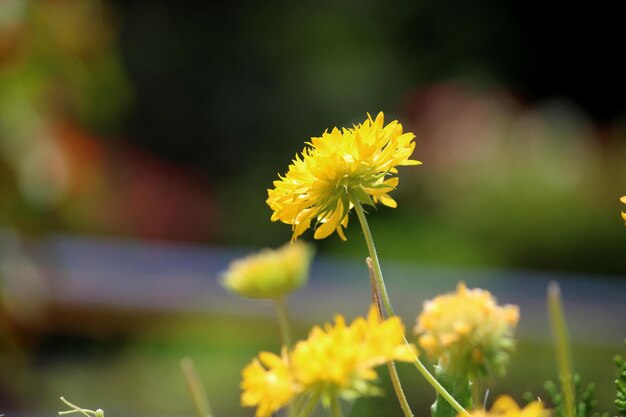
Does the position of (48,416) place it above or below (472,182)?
below

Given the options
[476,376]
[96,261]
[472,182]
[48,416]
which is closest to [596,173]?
[472,182]

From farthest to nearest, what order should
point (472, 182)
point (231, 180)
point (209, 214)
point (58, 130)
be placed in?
point (231, 180) < point (209, 214) < point (472, 182) < point (58, 130)

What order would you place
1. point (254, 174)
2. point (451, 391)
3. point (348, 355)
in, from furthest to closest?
point (254, 174) → point (451, 391) → point (348, 355)

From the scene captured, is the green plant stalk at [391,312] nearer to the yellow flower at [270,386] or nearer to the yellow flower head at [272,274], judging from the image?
the yellow flower at [270,386]

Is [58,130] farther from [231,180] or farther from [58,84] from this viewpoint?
[231,180]

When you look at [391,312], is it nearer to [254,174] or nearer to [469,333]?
[469,333]

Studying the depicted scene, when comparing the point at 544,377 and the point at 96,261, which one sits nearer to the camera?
the point at 544,377

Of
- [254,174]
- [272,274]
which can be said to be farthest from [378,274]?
[254,174]

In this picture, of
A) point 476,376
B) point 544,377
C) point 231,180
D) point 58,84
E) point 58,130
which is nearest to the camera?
point 476,376
